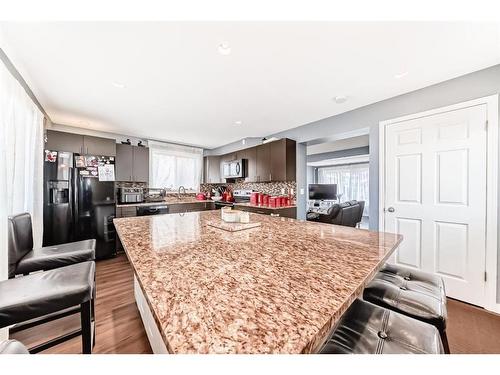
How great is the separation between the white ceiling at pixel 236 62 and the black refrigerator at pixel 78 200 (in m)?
0.78

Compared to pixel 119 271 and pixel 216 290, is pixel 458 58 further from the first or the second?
pixel 119 271

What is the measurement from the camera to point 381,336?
30.8 inches

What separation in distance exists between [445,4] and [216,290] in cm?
167

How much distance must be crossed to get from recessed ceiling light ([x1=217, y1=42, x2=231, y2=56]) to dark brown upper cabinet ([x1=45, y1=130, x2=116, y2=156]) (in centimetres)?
290

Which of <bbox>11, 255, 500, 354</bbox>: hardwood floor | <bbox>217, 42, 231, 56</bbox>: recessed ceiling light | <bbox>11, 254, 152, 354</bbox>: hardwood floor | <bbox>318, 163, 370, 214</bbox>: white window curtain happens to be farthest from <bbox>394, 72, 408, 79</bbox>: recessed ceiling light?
<bbox>318, 163, 370, 214</bbox>: white window curtain

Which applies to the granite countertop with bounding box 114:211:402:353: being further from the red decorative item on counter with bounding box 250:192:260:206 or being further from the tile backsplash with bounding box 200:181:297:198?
the red decorative item on counter with bounding box 250:192:260:206

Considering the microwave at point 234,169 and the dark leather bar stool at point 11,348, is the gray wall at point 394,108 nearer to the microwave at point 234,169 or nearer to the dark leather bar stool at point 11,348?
the microwave at point 234,169

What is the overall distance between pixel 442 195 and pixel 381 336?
212 centimetres

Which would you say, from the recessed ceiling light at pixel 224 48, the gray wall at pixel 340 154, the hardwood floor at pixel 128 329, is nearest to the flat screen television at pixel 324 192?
the gray wall at pixel 340 154

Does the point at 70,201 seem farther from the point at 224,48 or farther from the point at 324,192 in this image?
the point at 324,192

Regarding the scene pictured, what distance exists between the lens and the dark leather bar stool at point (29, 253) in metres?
1.50

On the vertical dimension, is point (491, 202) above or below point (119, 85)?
below

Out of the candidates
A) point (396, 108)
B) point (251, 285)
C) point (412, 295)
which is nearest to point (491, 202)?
point (396, 108)
